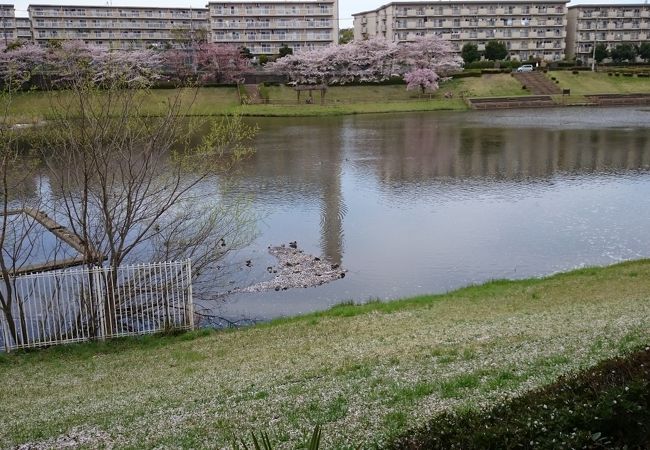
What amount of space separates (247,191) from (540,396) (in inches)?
893

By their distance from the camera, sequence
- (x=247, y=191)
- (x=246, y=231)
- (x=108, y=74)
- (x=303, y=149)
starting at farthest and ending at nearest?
(x=303, y=149) < (x=247, y=191) < (x=246, y=231) < (x=108, y=74)

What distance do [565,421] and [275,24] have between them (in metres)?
97.9

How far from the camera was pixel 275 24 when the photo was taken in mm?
95562

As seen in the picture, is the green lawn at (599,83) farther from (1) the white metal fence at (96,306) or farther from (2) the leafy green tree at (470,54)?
(1) the white metal fence at (96,306)

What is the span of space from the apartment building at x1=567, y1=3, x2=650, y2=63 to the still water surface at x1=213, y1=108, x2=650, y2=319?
62.0 m

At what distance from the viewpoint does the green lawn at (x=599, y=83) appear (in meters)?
69.9

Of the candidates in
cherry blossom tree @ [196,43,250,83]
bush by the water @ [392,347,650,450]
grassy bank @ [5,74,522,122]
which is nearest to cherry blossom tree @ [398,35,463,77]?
grassy bank @ [5,74,522,122]

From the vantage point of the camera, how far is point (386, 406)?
260 inches

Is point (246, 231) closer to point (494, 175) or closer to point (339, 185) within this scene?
point (339, 185)

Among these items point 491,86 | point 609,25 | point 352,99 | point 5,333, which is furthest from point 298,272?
point 609,25

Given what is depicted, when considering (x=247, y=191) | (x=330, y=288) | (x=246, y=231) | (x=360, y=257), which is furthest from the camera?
(x=247, y=191)

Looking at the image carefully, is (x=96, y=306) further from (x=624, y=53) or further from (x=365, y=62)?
(x=624, y=53)

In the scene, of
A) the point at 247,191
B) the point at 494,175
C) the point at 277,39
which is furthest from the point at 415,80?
the point at 247,191

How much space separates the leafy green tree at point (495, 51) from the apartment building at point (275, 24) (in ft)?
79.3
